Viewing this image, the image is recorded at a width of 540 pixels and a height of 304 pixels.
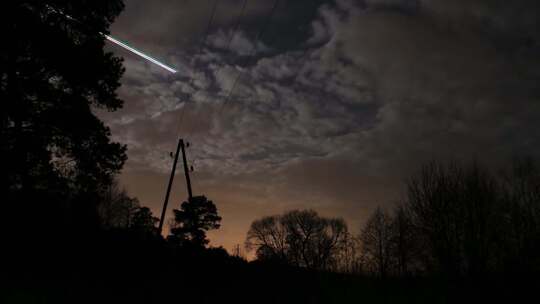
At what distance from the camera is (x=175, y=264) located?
11859 millimetres

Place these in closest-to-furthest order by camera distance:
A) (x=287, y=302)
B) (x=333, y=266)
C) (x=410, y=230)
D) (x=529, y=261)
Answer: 1. (x=287, y=302)
2. (x=333, y=266)
3. (x=529, y=261)
4. (x=410, y=230)

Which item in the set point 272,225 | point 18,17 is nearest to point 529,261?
point 18,17

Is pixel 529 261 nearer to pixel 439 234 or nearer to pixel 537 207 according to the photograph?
pixel 439 234

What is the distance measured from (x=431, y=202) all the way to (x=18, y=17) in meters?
25.3

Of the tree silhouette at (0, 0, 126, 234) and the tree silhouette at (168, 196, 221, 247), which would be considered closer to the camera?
the tree silhouette at (0, 0, 126, 234)

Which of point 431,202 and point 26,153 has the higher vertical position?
point 431,202

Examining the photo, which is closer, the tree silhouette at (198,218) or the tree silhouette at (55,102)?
the tree silhouette at (55,102)

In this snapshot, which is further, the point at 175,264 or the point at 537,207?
the point at 537,207

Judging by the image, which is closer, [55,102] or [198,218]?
[55,102]

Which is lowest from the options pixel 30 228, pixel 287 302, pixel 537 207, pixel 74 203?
pixel 287 302

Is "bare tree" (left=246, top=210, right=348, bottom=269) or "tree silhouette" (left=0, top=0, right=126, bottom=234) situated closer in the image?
"tree silhouette" (left=0, top=0, right=126, bottom=234)

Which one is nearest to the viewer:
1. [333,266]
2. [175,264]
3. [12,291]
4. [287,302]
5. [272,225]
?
[12,291]

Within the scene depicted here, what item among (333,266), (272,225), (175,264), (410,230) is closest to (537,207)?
(410,230)

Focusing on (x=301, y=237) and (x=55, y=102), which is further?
(x=301, y=237)
